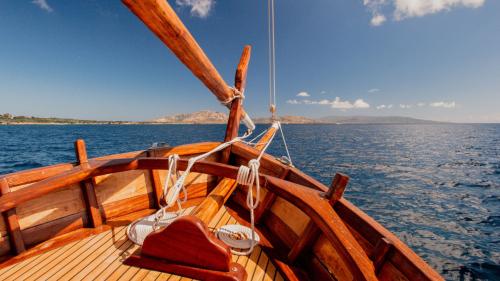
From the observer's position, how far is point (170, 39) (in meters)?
2.11

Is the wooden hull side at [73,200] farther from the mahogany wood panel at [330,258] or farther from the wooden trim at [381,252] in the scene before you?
the wooden trim at [381,252]

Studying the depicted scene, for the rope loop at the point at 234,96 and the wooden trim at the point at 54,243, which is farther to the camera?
the rope loop at the point at 234,96

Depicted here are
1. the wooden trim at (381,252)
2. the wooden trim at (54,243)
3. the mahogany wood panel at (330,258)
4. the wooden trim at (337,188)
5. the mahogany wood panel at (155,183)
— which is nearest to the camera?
the wooden trim at (381,252)

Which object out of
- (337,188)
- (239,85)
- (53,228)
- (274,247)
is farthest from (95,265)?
(239,85)

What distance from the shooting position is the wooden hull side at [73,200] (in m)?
3.21

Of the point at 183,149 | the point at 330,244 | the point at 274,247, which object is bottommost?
the point at 274,247

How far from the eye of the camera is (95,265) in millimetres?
2885

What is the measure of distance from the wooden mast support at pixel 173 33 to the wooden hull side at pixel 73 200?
95.5 inches

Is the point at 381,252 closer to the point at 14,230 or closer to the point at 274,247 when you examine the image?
the point at 274,247

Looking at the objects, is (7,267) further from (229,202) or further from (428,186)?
(428,186)

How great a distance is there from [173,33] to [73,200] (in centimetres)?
331

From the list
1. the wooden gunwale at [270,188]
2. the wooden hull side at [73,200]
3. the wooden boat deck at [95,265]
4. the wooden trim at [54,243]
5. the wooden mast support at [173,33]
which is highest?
the wooden mast support at [173,33]

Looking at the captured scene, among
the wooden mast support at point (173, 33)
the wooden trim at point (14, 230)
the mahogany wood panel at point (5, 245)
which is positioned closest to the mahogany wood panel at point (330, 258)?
the wooden mast support at point (173, 33)

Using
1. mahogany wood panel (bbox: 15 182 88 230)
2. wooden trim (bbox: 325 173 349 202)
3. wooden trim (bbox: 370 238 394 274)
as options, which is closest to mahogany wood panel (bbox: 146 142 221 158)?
mahogany wood panel (bbox: 15 182 88 230)
